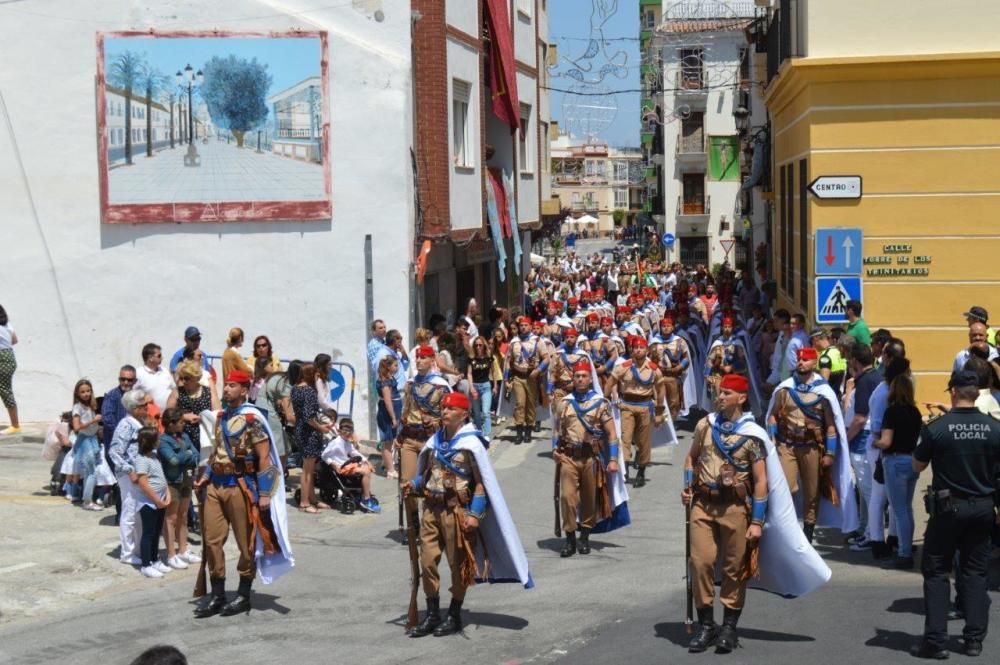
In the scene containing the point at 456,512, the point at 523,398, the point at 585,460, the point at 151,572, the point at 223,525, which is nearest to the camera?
the point at 456,512

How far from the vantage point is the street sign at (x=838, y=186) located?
1827 cm

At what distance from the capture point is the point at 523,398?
2003cm

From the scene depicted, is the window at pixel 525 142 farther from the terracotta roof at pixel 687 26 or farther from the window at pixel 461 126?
the window at pixel 461 126

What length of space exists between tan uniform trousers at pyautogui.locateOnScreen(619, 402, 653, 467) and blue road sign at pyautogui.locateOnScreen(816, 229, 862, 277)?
2.74 m

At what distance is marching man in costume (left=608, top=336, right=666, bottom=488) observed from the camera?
16.3 metres

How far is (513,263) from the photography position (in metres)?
34.2

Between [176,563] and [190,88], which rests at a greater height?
[190,88]

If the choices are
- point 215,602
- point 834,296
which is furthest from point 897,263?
point 215,602

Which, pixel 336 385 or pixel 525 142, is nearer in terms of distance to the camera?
pixel 336 385

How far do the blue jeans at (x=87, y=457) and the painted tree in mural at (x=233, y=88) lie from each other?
6.22 m

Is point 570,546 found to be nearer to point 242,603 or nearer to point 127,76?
point 242,603

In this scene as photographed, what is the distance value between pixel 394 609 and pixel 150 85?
Result: 10.9 meters

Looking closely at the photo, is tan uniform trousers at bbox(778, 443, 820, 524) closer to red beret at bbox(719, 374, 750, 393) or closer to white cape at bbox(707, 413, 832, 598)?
white cape at bbox(707, 413, 832, 598)

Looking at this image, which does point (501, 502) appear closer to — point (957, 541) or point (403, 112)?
point (957, 541)
